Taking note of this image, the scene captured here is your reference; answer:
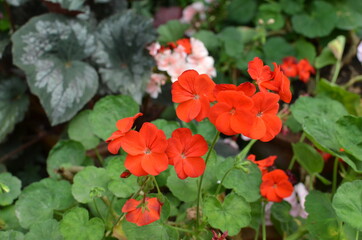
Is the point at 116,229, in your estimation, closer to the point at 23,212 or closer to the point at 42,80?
the point at 23,212

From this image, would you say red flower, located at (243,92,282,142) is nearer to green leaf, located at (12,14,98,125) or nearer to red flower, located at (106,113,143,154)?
red flower, located at (106,113,143,154)

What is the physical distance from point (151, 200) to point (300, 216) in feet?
1.88

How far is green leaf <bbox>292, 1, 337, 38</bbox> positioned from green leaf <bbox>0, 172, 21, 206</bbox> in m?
1.21

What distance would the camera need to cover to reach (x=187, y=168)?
76 cm

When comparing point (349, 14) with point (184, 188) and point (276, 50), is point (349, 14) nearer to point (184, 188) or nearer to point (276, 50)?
point (276, 50)

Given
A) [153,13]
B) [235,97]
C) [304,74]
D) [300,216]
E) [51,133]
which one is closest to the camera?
[235,97]

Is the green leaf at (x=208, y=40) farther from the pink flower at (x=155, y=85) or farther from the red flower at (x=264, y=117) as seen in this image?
the red flower at (x=264, y=117)

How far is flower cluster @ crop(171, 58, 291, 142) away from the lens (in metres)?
0.72

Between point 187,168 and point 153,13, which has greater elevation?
point 187,168

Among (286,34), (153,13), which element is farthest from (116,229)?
(153,13)

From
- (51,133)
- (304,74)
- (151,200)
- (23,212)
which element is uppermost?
(151,200)

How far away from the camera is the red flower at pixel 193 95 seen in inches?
29.7

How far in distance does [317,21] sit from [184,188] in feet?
3.59

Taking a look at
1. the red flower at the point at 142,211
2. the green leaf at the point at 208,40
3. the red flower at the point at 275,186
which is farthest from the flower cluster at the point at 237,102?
the green leaf at the point at 208,40
